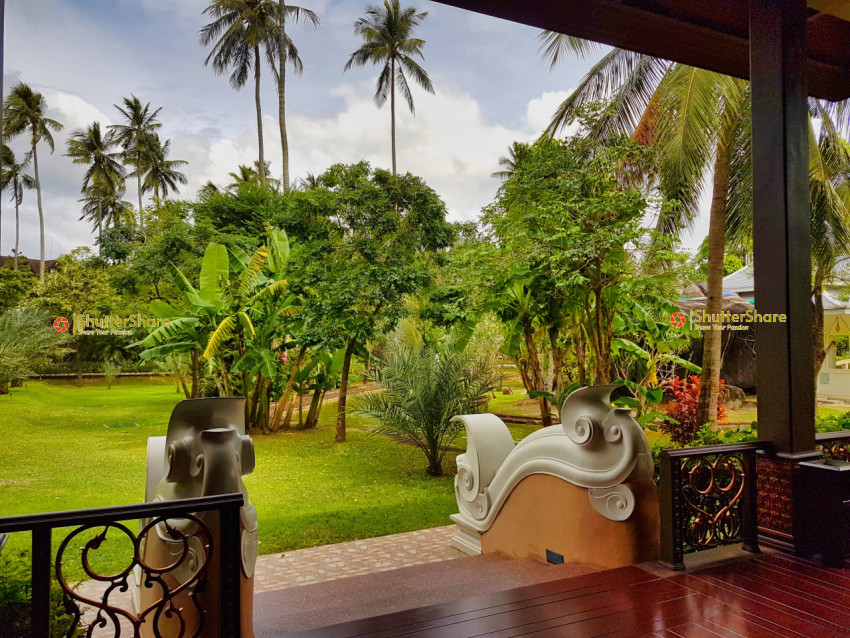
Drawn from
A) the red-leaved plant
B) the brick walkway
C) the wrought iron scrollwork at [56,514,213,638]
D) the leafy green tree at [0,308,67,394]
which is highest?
the leafy green tree at [0,308,67,394]

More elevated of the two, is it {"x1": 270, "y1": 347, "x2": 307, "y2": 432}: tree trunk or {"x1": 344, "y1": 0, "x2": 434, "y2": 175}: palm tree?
{"x1": 344, "y1": 0, "x2": 434, "y2": 175}: palm tree

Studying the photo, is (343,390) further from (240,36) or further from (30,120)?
(240,36)

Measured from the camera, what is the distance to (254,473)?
7.15 metres

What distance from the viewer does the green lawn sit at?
5.64 metres

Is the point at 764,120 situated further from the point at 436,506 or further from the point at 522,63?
the point at 522,63

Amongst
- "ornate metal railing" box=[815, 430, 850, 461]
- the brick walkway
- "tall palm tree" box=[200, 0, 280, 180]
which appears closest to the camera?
"ornate metal railing" box=[815, 430, 850, 461]

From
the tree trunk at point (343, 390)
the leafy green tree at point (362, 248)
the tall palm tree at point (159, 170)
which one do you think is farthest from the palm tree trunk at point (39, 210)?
the tree trunk at point (343, 390)

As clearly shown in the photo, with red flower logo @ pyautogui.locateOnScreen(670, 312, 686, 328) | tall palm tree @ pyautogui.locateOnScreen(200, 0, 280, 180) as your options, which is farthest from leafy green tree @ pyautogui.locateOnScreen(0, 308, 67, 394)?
red flower logo @ pyautogui.locateOnScreen(670, 312, 686, 328)

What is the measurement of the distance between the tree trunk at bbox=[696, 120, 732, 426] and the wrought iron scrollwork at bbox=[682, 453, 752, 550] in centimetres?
358

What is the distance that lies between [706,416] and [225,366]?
619 centimetres

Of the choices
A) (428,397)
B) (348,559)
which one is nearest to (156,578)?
(348,559)

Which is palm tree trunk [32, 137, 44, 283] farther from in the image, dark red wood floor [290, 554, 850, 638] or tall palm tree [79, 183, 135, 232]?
dark red wood floor [290, 554, 850, 638]

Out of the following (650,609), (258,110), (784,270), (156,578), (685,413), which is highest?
(258,110)

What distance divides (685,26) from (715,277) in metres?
3.65
